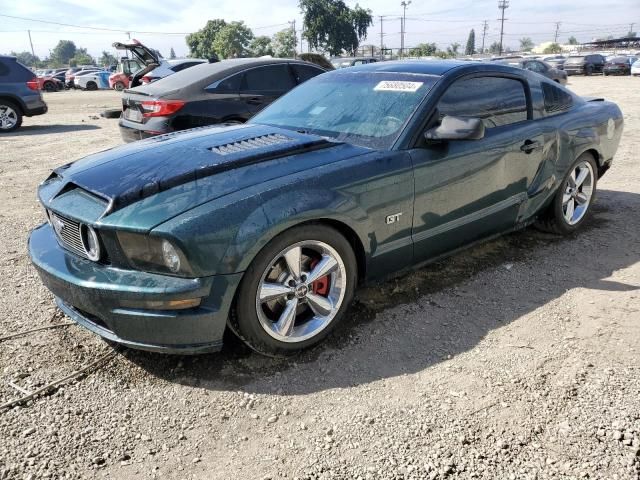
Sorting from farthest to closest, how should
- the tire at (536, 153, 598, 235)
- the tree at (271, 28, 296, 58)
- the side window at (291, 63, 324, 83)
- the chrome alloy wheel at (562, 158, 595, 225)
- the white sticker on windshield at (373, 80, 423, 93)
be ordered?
1. the tree at (271, 28, 296, 58)
2. the side window at (291, 63, 324, 83)
3. the chrome alloy wheel at (562, 158, 595, 225)
4. the tire at (536, 153, 598, 235)
5. the white sticker on windshield at (373, 80, 423, 93)

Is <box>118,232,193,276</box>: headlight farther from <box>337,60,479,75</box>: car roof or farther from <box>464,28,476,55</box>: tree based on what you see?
<box>464,28,476,55</box>: tree

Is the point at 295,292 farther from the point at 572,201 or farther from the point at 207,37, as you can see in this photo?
the point at 207,37

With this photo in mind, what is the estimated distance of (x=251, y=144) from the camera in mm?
3143

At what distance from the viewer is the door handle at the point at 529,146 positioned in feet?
12.7

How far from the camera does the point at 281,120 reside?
12.6ft

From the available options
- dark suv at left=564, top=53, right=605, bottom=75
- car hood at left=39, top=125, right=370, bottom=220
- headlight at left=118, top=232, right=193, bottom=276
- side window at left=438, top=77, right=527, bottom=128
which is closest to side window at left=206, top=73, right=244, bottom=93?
car hood at left=39, top=125, right=370, bottom=220

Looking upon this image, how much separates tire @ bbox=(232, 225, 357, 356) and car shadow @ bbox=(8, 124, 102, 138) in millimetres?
10941

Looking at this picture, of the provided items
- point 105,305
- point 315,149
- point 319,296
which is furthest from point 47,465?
point 315,149

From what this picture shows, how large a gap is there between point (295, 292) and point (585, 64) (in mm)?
37928

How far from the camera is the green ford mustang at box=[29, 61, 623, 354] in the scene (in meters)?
2.44

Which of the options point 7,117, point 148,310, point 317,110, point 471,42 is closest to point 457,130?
point 317,110

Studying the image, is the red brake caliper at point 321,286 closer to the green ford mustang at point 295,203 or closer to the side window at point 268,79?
the green ford mustang at point 295,203

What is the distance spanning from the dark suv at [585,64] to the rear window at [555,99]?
34409mm

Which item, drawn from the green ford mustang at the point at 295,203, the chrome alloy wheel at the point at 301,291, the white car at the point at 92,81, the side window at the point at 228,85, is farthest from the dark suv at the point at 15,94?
the white car at the point at 92,81
